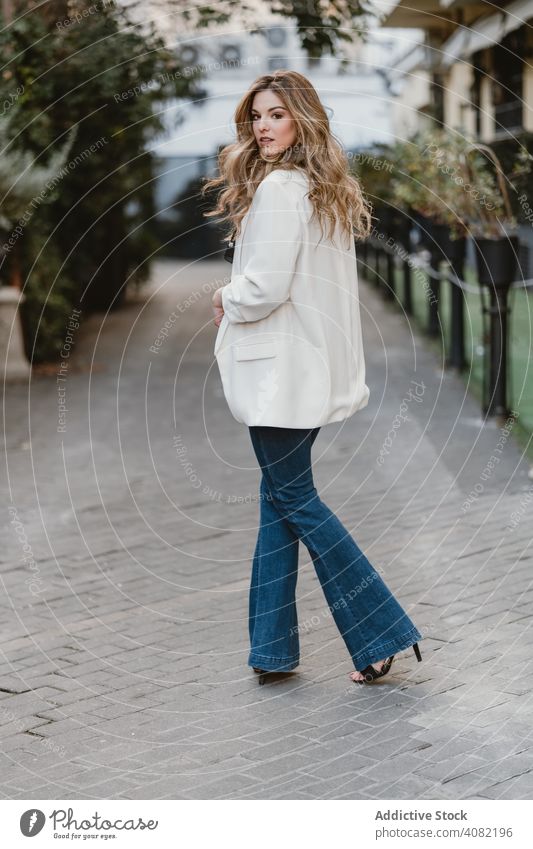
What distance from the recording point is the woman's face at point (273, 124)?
12.8 ft

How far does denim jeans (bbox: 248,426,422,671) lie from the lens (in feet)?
13.3

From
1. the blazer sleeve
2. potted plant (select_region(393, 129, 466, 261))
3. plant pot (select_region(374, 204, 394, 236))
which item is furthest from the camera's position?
plant pot (select_region(374, 204, 394, 236))

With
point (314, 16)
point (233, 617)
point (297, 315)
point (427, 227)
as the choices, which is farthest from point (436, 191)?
point (297, 315)

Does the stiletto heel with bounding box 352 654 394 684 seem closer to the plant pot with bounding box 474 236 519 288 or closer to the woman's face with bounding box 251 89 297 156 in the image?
the woman's face with bounding box 251 89 297 156

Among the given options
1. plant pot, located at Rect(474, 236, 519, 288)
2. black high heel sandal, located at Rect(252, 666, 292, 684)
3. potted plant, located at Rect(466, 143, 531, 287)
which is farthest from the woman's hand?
plant pot, located at Rect(474, 236, 519, 288)

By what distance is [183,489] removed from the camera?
7527 mm

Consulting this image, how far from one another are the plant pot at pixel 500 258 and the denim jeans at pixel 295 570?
437 cm

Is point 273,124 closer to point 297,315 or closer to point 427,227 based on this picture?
point 297,315

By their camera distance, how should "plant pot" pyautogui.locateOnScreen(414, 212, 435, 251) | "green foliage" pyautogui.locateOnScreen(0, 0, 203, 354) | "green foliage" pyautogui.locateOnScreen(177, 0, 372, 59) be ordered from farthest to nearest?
"plant pot" pyautogui.locateOnScreen(414, 212, 435, 251) < "green foliage" pyautogui.locateOnScreen(0, 0, 203, 354) < "green foliage" pyautogui.locateOnScreen(177, 0, 372, 59)

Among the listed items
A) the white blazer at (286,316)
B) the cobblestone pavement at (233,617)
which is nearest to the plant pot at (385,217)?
the cobblestone pavement at (233,617)

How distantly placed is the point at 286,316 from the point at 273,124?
62 centimetres

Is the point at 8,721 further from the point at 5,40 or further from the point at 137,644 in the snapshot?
the point at 5,40

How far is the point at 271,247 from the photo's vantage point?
A: 3777 millimetres

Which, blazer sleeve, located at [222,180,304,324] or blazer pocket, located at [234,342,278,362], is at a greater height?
blazer sleeve, located at [222,180,304,324]
